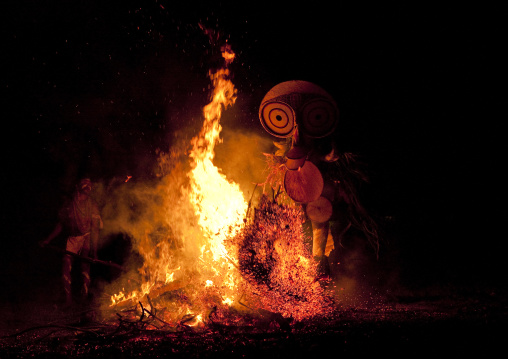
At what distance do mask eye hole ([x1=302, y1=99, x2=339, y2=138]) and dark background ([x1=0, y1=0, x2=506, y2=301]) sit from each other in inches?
110

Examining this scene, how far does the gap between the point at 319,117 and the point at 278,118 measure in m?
0.64

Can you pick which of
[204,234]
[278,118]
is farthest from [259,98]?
[204,234]

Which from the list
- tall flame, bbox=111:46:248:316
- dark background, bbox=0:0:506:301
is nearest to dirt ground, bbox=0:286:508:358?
tall flame, bbox=111:46:248:316

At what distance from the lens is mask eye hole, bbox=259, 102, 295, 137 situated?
5.67 metres

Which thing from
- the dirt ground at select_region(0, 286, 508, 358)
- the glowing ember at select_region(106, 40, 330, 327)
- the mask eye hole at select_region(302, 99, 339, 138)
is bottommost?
the dirt ground at select_region(0, 286, 508, 358)

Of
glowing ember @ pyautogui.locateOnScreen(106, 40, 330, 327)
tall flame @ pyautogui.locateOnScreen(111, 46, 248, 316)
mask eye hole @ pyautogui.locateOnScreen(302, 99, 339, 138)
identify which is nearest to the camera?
glowing ember @ pyautogui.locateOnScreen(106, 40, 330, 327)

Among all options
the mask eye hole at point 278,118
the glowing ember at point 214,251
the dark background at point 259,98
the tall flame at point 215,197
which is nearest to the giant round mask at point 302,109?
the mask eye hole at point 278,118

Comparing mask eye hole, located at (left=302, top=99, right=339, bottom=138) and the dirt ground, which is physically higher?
mask eye hole, located at (left=302, top=99, right=339, bottom=138)

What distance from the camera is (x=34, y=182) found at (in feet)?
27.9

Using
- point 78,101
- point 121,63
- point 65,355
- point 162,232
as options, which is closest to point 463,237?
point 162,232

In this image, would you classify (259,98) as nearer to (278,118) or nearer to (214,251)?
(278,118)

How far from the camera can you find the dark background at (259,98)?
25.0 feet

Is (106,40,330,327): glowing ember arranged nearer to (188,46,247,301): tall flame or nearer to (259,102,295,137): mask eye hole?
(188,46,247,301): tall flame

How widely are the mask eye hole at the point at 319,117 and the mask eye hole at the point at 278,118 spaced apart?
0.22 meters
